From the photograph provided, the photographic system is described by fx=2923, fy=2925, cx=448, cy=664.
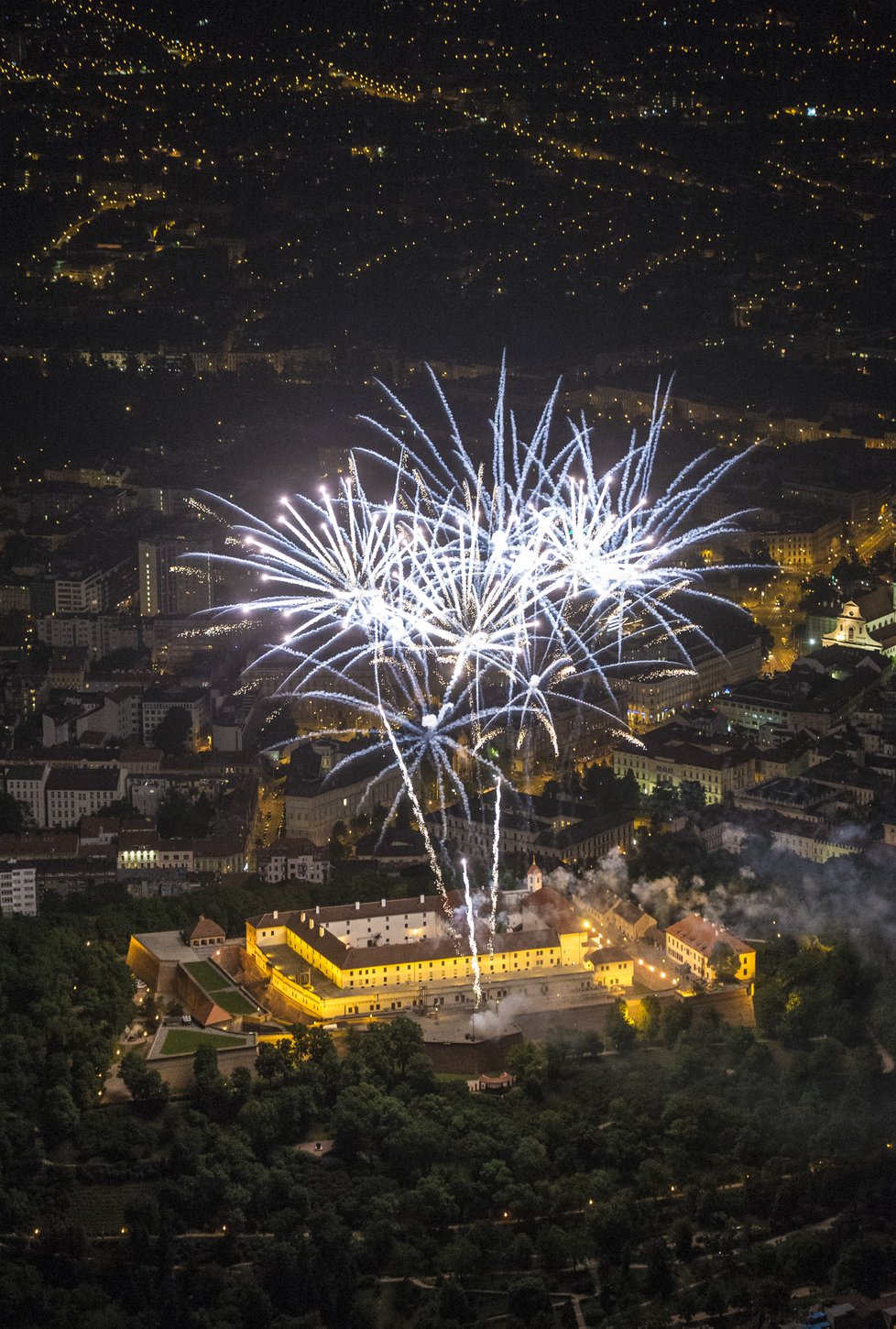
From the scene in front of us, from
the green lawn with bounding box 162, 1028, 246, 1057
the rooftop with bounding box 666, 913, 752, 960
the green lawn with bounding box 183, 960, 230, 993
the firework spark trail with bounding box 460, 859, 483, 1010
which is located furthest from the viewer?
the rooftop with bounding box 666, 913, 752, 960

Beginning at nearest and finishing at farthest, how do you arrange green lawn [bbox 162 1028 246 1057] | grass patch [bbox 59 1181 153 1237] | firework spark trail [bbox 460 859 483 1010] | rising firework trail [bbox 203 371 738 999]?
grass patch [bbox 59 1181 153 1237] < green lawn [bbox 162 1028 246 1057] < firework spark trail [bbox 460 859 483 1010] < rising firework trail [bbox 203 371 738 999]

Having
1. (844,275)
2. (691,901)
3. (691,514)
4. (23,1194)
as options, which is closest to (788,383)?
(844,275)

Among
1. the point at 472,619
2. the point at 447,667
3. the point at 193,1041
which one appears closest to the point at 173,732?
the point at 447,667

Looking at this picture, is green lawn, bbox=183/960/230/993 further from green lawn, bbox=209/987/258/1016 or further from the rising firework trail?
the rising firework trail

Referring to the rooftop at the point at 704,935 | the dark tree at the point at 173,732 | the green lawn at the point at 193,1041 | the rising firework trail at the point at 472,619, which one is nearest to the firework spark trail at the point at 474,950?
the rising firework trail at the point at 472,619

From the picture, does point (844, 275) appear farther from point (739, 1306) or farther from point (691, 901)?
point (739, 1306)

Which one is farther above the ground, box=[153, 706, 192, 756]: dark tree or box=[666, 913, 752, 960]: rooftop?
box=[153, 706, 192, 756]: dark tree

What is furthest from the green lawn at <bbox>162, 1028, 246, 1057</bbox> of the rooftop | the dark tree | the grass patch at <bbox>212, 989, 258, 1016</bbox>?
the dark tree
